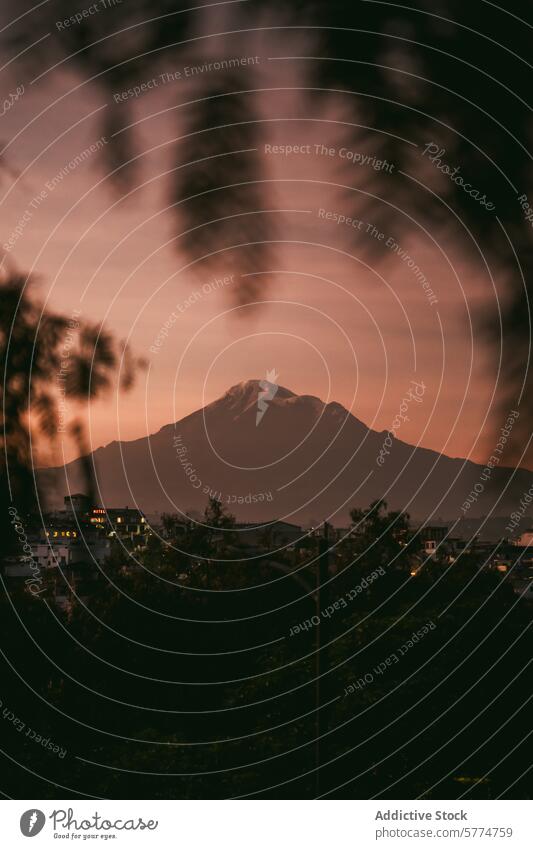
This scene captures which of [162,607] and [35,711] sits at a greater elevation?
[162,607]

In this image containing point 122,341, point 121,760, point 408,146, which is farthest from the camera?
point 121,760

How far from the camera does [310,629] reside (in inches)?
559

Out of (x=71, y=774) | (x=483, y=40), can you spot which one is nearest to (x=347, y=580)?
(x=71, y=774)

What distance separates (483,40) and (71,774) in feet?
38.8

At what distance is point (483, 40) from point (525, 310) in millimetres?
1445

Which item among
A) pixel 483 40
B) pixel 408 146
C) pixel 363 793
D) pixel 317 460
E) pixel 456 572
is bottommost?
pixel 363 793

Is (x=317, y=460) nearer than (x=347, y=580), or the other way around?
(x=317, y=460)

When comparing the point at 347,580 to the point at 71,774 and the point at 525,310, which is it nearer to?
the point at 71,774

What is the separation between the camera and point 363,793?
472 inches

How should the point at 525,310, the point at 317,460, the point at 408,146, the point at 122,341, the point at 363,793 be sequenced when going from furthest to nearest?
the point at 363,793 → the point at 317,460 → the point at 122,341 → the point at 408,146 → the point at 525,310

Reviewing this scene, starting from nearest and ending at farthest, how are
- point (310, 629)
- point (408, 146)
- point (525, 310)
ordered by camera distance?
1. point (525, 310)
2. point (408, 146)
3. point (310, 629)

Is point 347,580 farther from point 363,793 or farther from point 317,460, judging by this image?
point 317,460

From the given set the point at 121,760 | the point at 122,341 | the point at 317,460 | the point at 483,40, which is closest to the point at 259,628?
the point at 121,760

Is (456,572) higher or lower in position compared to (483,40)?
higher
